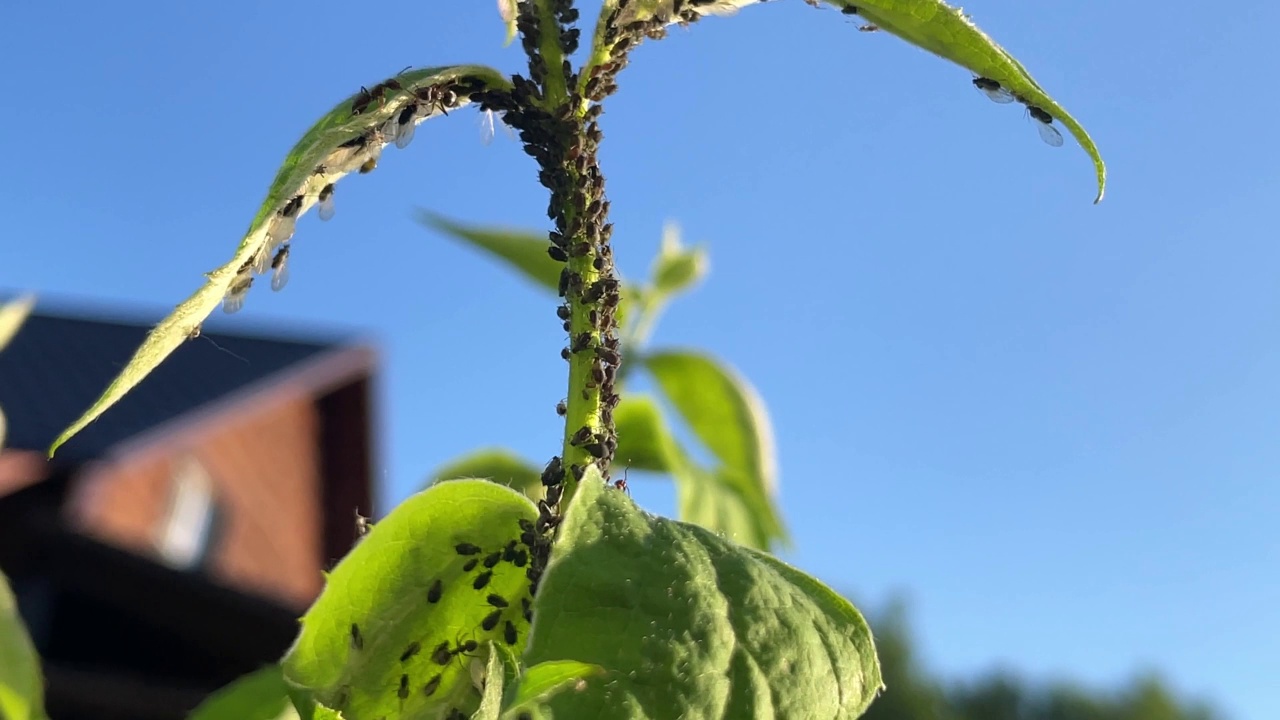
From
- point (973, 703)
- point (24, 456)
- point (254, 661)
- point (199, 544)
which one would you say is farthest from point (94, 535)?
point (973, 703)

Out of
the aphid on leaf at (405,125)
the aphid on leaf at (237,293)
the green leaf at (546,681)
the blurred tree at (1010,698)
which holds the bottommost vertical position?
the blurred tree at (1010,698)

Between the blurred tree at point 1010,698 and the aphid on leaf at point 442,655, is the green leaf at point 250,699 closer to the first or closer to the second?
the aphid on leaf at point 442,655

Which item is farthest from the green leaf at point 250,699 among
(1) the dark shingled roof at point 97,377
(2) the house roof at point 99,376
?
(2) the house roof at point 99,376

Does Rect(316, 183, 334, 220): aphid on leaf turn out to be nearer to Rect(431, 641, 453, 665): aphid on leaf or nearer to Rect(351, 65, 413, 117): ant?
Rect(351, 65, 413, 117): ant

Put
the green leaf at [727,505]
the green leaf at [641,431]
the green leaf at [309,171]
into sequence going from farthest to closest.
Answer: the green leaf at [641,431]
the green leaf at [727,505]
the green leaf at [309,171]

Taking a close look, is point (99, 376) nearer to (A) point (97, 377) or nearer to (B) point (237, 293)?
(A) point (97, 377)

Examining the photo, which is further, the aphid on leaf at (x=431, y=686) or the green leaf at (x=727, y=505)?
the green leaf at (x=727, y=505)
